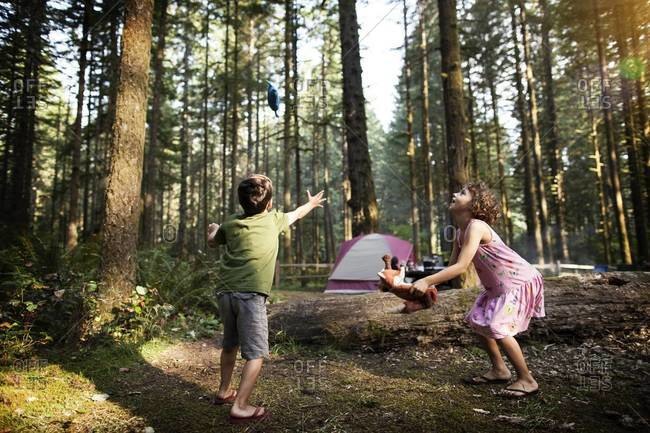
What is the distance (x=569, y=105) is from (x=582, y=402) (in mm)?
29230

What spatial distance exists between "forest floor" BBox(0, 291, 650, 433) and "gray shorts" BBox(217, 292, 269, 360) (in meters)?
0.52

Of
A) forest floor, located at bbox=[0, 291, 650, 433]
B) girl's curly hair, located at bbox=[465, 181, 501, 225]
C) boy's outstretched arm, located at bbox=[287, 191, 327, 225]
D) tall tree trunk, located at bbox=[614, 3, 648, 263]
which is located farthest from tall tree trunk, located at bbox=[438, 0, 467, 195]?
tall tree trunk, located at bbox=[614, 3, 648, 263]

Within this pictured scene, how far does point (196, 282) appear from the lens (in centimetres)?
665

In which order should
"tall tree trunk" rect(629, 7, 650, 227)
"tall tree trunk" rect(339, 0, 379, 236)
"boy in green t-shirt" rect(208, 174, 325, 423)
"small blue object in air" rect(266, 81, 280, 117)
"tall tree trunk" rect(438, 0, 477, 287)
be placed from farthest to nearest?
"tall tree trunk" rect(629, 7, 650, 227) < "tall tree trunk" rect(339, 0, 379, 236) < "tall tree trunk" rect(438, 0, 477, 287) < "small blue object in air" rect(266, 81, 280, 117) < "boy in green t-shirt" rect(208, 174, 325, 423)

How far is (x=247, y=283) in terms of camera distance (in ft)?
9.44

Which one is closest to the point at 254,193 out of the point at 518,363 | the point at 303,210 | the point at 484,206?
the point at 303,210

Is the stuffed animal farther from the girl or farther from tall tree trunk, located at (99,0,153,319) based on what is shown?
tall tree trunk, located at (99,0,153,319)

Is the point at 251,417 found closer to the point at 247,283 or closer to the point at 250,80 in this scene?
the point at 247,283

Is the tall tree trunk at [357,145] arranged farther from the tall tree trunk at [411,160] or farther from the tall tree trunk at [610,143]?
the tall tree trunk at [610,143]

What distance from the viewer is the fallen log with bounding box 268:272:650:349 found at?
14.7 ft

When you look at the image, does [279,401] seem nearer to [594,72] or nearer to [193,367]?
[193,367]

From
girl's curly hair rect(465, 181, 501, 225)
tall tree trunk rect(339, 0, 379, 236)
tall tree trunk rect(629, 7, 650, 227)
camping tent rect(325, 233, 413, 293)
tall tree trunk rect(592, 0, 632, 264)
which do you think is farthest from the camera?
tall tree trunk rect(592, 0, 632, 264)

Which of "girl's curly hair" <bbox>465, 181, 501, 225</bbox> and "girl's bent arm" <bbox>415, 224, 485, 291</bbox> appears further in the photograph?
"girl's curly hair" <bbox>465, 181, 501, 225</bbox>

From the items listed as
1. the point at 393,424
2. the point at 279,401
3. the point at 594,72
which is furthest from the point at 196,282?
the point at 594,72
